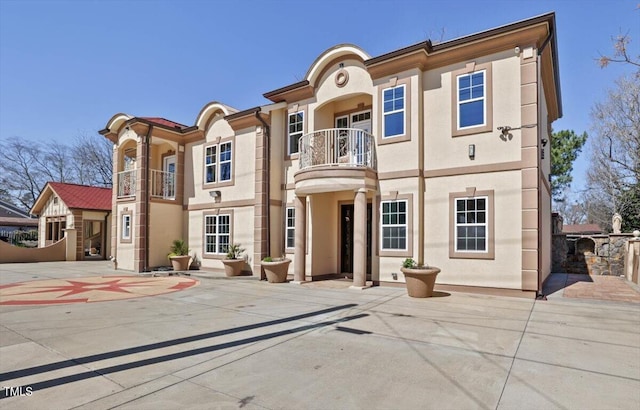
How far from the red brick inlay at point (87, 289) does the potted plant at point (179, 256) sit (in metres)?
1.61

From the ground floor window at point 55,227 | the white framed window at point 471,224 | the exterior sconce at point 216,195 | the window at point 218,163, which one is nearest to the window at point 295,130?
the window at point 218,163

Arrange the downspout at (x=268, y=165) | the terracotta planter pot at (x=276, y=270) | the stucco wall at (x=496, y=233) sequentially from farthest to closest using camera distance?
the downspout at (x=268, y=165)
the terracotta planter pot at (x=276, y=270)
the stucco wall at (x=496, y=233)

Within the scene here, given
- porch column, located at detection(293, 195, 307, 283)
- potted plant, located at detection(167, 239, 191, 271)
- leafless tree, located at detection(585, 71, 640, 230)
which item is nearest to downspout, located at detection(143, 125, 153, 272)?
potted plant, located at detection(167, 239, 191, 271)

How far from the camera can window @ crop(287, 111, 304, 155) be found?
13680mm

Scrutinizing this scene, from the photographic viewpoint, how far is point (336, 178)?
11125 millimetres

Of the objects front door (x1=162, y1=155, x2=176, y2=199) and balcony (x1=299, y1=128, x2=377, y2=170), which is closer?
balcony (x1=299, y1=128, x2=377, y2=170)

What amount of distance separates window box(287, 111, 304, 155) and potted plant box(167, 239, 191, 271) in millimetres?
6786

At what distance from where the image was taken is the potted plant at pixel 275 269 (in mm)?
12219

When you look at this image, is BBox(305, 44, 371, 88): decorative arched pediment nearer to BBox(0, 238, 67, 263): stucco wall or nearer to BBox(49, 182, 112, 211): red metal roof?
BBox(49, 182, 112, 211): red metal roof

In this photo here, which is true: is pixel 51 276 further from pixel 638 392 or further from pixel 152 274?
pixel 638 392

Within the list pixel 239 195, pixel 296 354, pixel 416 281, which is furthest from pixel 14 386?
pixel 239 195

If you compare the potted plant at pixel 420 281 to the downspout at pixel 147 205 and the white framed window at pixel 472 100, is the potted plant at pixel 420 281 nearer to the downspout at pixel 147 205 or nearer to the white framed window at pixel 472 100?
the white framed window at pixel 472 100

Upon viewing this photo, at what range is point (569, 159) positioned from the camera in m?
25.0

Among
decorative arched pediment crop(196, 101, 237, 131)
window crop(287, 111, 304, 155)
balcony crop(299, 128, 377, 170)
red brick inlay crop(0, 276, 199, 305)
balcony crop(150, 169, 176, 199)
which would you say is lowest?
red brick inlay crop(0, 276, 199, 305)
